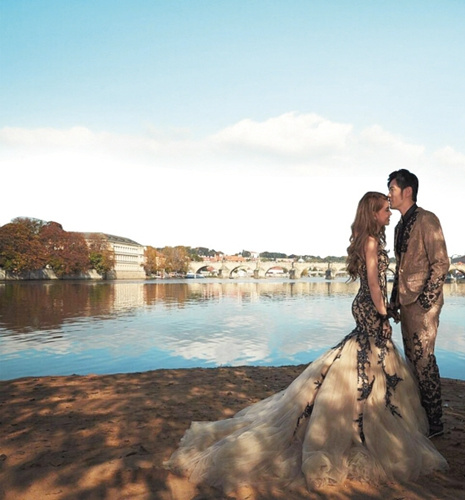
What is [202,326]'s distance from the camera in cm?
1778

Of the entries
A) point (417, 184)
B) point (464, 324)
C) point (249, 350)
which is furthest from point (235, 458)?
point (464, 324)

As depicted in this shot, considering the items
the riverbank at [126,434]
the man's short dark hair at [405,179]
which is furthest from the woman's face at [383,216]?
the riverbank at [126,434]

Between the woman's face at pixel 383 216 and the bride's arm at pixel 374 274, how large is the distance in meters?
0.16

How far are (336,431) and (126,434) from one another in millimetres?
2150

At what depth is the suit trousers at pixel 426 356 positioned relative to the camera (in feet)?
13.2

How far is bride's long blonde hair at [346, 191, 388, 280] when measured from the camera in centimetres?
391

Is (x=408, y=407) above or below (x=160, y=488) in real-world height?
above

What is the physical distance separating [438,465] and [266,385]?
3579mm

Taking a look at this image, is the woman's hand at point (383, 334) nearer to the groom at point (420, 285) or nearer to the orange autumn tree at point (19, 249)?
the groom at point (420, 285)

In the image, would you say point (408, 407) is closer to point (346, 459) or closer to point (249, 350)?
point (346, 459)

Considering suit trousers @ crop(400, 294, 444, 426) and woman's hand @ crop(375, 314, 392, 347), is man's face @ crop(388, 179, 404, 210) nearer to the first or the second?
suit trousers @ crop(400, 294, 444, 426)

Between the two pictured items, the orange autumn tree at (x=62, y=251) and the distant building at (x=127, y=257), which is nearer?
the orange autumn tree at (x=62, y=251)

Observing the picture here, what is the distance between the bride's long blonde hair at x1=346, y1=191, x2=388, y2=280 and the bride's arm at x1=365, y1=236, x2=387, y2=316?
0.05m

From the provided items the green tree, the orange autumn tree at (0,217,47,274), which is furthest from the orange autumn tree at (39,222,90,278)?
the green tree
